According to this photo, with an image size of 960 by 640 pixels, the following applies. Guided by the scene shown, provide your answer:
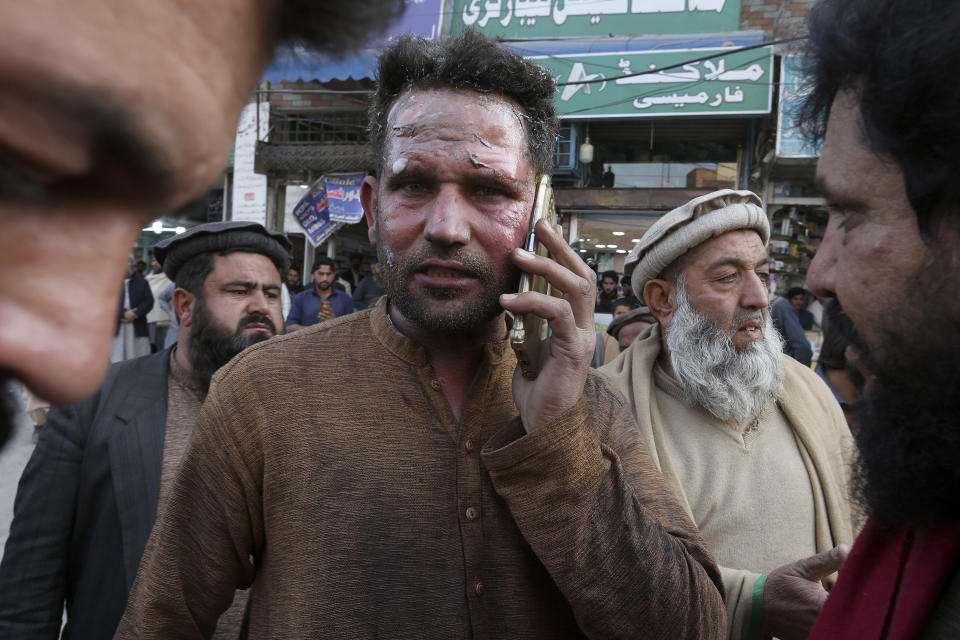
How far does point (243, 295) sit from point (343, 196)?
28.4 ft

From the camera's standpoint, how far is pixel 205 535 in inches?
56.6

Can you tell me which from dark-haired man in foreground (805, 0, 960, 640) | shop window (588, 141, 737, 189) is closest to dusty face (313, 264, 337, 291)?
shop window (588, 141, 737, 189)

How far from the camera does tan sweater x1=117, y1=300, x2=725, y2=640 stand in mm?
1315

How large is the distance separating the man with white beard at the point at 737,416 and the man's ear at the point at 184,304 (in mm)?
2003

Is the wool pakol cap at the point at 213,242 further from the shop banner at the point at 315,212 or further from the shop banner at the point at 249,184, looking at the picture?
the shop banner at the point at 249,184

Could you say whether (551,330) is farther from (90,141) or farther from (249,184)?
(249,184)

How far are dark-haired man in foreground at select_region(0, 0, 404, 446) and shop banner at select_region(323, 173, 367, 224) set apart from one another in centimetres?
1087

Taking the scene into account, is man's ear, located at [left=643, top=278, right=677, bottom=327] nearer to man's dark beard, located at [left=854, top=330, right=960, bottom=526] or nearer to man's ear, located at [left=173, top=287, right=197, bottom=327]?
man's dark beard, located at [left=854, top=330, right=960, bottom=526]

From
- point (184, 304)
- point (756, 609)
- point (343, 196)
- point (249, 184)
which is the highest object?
point (249, 184)

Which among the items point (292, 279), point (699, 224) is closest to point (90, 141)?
point (699, 224)

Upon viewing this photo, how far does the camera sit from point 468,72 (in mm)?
1562

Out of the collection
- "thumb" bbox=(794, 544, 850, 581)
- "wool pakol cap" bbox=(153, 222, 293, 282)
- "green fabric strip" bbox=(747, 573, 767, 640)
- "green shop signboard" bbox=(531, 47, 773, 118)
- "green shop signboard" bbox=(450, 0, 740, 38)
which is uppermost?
"green shop signboard" bbox=(450, 0, 740, 38)

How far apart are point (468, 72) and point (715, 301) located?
1.85 m

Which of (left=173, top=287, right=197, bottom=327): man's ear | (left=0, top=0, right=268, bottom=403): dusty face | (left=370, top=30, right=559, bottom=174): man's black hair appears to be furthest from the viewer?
(left=173, top=287, right=197, bottom=327): man's ear
